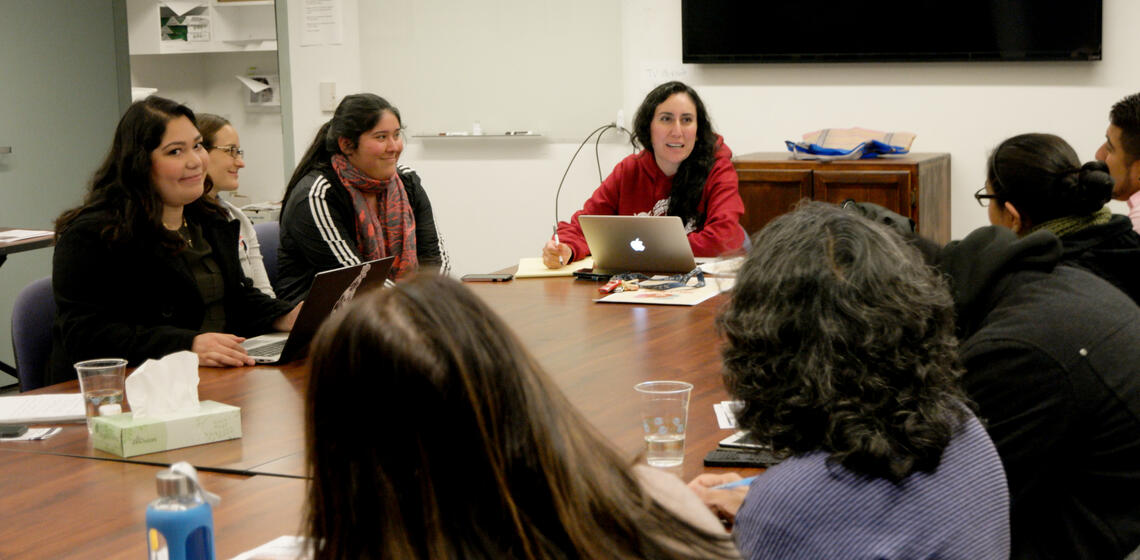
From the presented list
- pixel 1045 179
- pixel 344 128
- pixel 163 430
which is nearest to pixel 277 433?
pixel 163 430

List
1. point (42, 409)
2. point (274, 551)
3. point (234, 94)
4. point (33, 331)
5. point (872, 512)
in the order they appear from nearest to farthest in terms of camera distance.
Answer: point (872, 512)
point (274, 551)
point (42, 409)
point (33, 331)
point (234, 94)

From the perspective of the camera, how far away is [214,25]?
240 inches

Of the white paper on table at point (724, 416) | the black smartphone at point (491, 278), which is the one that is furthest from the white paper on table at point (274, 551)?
the black smartphone at point (491, 278)

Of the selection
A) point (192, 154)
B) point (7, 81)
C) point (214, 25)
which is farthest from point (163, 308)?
point (214, 25)

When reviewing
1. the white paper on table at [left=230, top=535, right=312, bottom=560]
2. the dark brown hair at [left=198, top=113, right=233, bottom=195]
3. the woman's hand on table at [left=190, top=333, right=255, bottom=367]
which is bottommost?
the white paper on table at [left=230, top=535, right=312, bottom=560]

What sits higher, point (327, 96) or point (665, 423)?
point (327, 96)

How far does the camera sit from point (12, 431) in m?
2.04

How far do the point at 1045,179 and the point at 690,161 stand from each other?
7.00 ft

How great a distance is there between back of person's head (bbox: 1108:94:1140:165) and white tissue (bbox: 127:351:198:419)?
2.88 m

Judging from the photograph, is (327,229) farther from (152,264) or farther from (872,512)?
(872,512)

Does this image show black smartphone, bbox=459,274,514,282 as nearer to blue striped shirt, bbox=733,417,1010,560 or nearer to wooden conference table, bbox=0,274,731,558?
wooden conference table, bbox=0,274,731,558

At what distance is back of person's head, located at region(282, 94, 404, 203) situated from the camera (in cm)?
365

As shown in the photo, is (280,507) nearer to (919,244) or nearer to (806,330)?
(806,330)

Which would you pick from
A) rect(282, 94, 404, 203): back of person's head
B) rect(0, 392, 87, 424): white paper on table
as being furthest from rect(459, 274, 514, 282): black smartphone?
rect(0, 392, 87, 424): white paper on table
